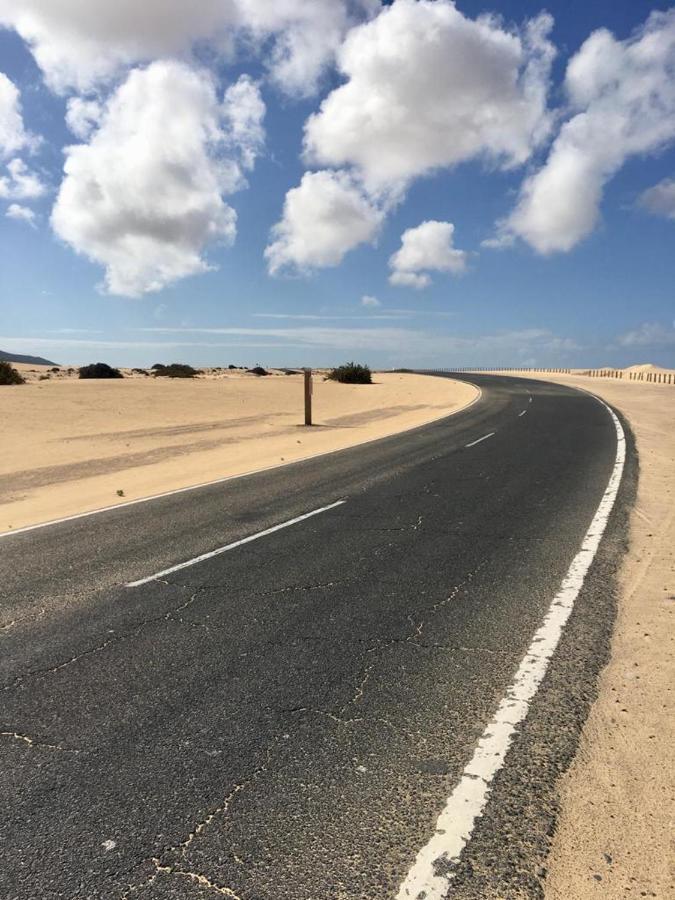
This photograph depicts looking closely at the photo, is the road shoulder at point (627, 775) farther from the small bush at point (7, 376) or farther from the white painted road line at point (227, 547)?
the small bush at point (7, 376)

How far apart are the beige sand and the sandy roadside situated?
25.6 feet

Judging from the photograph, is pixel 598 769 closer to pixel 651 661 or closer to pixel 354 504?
pixel 651 661

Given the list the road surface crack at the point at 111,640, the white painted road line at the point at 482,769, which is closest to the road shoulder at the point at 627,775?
the white painted road line at the point at 482,769

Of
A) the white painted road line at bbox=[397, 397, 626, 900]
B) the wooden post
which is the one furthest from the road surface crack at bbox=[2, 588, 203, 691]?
the wooden post

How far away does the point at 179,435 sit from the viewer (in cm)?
1942

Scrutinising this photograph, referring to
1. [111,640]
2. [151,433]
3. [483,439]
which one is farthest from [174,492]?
→ [151,433]

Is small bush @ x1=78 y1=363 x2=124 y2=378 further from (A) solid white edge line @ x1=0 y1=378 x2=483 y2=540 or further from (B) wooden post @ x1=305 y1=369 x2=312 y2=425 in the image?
(A) solid white edge line @ x1=0 y1=378 x2=483 y2=540

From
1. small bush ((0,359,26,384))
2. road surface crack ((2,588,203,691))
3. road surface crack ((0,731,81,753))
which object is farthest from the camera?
small bush ((0,359,26,384))

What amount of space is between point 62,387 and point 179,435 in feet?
45.1

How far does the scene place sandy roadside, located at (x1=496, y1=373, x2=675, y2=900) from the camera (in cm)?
243

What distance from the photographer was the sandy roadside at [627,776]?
243 cm

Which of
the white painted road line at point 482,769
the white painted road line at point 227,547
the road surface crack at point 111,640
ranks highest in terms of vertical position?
the white painted road line at point 482,769

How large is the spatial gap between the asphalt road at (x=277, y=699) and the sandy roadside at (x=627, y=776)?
0.12 meters

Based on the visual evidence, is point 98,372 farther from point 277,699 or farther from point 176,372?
point 277,699
